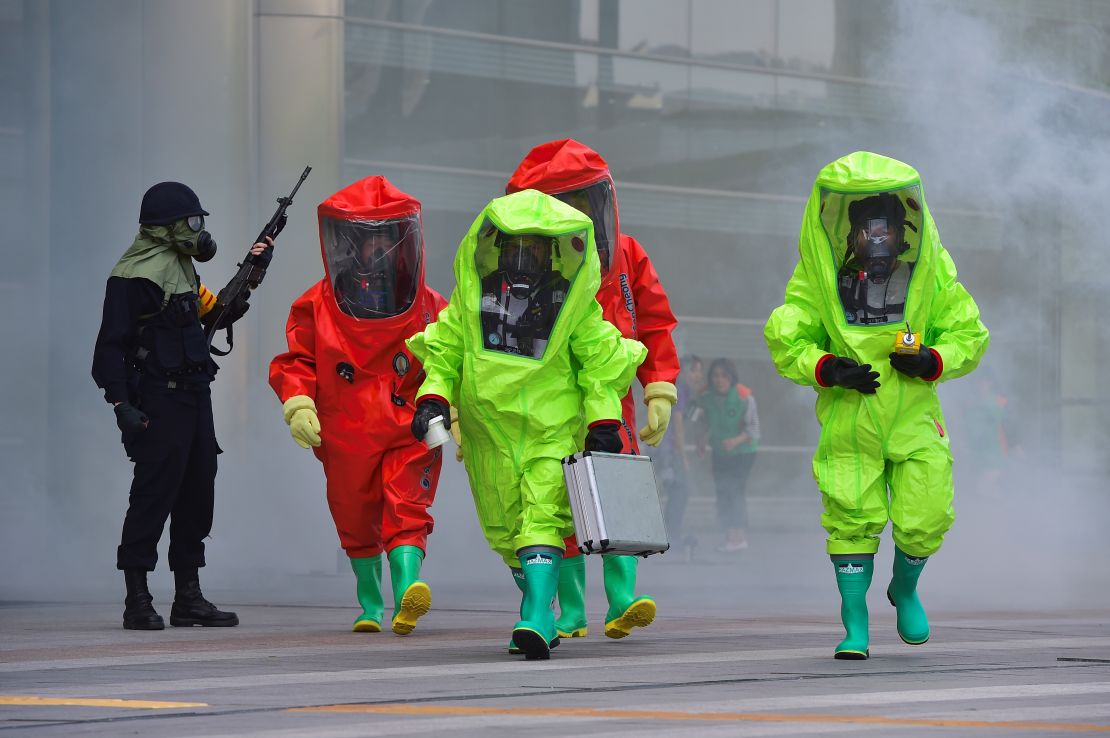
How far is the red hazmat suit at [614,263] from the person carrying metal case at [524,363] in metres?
0.88

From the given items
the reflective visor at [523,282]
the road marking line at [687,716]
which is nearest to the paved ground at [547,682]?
the road marking line at [687,716]

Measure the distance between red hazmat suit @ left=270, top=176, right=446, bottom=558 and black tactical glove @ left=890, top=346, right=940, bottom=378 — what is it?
2062 millimetres

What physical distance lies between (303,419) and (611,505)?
5.75 ft

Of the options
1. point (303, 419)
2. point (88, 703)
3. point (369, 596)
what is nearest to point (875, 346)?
point (303, 419)

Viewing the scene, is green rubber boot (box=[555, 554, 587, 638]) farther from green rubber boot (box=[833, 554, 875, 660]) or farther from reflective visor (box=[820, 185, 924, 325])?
reflective visor (box=[820, 185, 924, 325])

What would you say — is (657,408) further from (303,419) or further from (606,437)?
(303,419)

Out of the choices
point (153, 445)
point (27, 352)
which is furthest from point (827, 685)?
point (27, 352)

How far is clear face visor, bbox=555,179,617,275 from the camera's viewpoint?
7387mm

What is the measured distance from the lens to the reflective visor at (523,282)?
6.36m

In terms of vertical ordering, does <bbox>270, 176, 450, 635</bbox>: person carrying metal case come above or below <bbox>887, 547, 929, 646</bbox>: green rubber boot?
above

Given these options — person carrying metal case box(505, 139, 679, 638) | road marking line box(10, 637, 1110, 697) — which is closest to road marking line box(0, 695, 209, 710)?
road marking line box(10, 637, 1110, 697)

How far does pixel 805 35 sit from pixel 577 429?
11343 millimetres

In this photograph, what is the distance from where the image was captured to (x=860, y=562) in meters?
6.29

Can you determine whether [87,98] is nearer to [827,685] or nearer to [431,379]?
[431,379]
